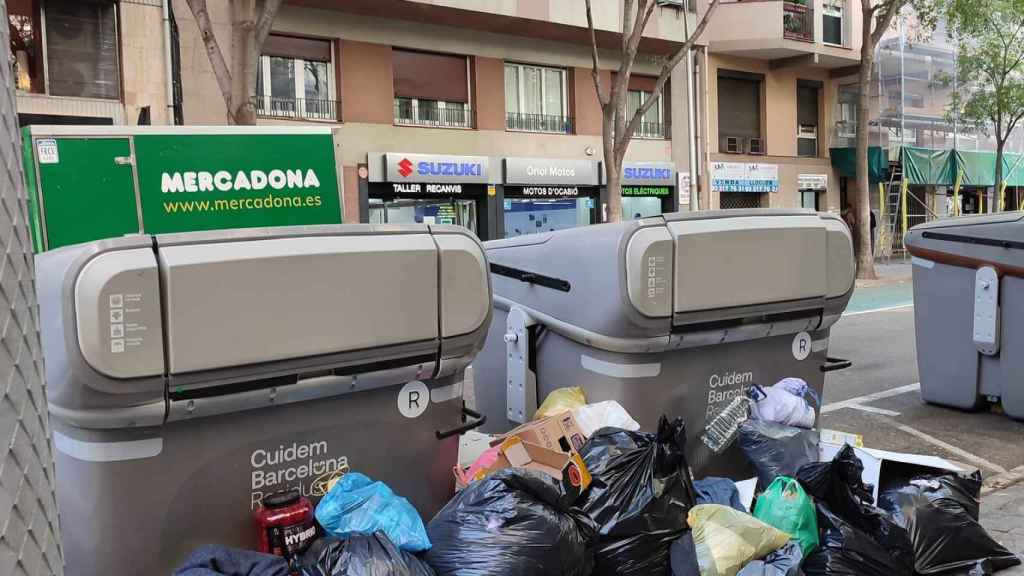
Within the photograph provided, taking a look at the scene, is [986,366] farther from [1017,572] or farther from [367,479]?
[367,479]

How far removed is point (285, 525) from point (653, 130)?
19227 mm

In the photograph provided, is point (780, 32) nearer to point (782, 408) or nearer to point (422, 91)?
point (422, 91)

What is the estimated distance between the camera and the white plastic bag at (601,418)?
3393mm

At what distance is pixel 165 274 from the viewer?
2.24 meters

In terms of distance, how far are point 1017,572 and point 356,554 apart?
9.15ft

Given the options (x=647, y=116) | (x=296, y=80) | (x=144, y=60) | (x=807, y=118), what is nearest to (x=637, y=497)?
(x=144, y=60)

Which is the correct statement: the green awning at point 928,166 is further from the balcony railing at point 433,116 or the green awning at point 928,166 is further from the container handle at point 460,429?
the container handle at point 460,429

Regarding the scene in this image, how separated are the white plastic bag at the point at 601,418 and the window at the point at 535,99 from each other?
15039 mm

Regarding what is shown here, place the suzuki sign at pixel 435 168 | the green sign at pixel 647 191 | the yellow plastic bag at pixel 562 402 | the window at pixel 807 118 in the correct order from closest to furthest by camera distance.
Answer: the yellow plastic bag at pixel 562 402 → the suzuki sign at pixel 435 168 → the green sign at pixel 647 191 → the window at pixel 807 118

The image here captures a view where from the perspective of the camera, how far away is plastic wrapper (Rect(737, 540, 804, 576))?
295 centimetres

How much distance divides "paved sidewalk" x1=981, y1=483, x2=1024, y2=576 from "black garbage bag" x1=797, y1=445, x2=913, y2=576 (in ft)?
1.97

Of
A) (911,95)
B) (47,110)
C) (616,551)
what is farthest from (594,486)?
(911,95)

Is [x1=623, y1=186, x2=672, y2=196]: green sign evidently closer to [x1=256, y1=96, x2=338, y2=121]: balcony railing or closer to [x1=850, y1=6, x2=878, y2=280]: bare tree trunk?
[x1=850, y1=6, x2=878, y2=280]: bare tree trunk

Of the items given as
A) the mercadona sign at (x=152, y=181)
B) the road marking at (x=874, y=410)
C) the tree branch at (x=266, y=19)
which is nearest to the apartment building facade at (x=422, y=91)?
the tree branch at (x=266, y=19)
